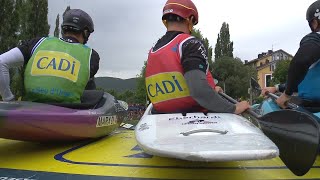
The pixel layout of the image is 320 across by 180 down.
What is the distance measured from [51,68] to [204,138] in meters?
2.08

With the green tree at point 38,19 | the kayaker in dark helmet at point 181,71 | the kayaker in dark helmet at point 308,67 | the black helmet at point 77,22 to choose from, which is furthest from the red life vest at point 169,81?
the green tree at point 38,19

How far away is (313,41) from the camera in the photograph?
314cm

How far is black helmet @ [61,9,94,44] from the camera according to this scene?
4.18m

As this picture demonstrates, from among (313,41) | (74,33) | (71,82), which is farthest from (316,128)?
(74,33)

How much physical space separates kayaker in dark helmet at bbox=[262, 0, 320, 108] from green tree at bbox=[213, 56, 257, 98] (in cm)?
5359

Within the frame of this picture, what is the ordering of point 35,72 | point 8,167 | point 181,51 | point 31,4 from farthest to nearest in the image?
1. point 31,4
2. point 35,72
3. point 181,51
4. point 8,167

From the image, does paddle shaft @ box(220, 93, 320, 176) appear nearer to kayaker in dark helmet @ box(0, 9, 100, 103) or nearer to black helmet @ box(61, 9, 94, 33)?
kayaker in dark helmet @ box(0, 9, 100, 103)

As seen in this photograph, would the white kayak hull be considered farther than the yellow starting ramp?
No

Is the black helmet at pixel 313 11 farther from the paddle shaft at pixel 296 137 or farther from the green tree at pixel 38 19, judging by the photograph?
the green tree at pixel 38 19

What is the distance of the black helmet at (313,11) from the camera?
3.47 m

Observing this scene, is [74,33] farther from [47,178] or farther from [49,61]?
[47,178]

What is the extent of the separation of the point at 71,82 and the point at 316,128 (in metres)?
2.33

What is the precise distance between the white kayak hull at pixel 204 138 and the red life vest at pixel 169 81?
0.96 feet

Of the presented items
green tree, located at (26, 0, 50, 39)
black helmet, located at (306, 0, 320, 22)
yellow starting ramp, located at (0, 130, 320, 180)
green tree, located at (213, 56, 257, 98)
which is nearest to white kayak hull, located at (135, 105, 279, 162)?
yellow starting ramp, located at (0, 130, 320, 180)
